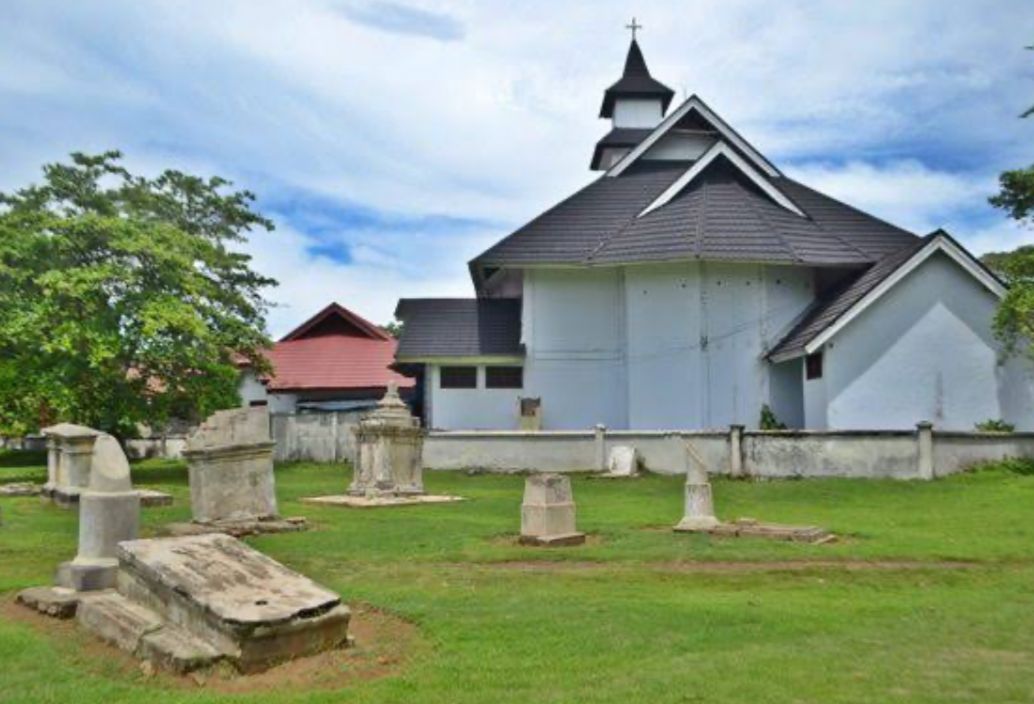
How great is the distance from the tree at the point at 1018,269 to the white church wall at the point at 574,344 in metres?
11.2

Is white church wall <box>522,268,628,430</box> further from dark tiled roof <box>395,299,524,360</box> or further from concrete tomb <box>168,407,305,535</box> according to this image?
concrete tomb <box>168,407,305,535</box>

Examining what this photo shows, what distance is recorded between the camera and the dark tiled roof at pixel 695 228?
27859 mm

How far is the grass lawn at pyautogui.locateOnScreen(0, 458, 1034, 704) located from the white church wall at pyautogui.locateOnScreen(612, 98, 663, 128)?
2778cm

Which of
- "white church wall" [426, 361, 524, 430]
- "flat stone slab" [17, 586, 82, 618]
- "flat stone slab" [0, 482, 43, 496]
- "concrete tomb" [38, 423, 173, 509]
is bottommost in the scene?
"flat stone slab" [17, 586, 82, 618]

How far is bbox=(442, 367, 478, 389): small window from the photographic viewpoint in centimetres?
3050

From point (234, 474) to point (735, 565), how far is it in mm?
7435

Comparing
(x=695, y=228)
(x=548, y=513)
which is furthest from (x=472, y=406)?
(x=548, y=513)

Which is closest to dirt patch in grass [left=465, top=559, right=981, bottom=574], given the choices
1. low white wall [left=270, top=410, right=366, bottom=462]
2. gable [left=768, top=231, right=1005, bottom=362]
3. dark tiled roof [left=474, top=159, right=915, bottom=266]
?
gable [left=768, top=231, right=1005, bottom=362]

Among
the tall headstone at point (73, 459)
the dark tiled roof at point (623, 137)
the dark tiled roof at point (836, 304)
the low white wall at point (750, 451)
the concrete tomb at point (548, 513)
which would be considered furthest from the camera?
the dark tiled roof at point (623, 137)

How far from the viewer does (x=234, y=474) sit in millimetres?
13922

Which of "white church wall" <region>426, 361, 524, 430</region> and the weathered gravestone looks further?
"white church wall" <region>426, 361, 524, 430</region>

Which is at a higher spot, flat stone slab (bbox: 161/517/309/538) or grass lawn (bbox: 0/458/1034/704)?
flat stone slab (bbox: 161/517/309/538)

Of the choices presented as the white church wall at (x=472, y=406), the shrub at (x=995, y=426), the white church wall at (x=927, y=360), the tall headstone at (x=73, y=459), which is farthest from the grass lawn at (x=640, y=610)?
the white church wall at (x=472, y=406)

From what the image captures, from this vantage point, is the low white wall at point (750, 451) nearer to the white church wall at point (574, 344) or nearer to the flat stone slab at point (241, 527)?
the white church wall at point (574, 344)
